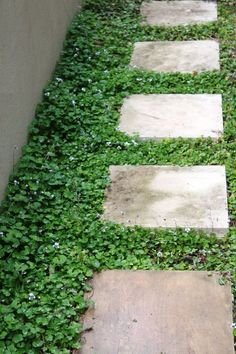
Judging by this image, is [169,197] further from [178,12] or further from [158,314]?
[178,12]

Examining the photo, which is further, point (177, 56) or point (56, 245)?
point (177, 56)

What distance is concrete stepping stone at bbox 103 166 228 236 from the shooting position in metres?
3.59

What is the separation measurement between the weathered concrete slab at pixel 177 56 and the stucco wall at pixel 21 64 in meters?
0.74

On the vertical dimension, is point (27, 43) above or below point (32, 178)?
above

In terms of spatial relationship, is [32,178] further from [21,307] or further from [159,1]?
[159,1]

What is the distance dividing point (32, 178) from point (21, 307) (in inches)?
38.2

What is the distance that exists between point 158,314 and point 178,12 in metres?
3.96

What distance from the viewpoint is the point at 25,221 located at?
3518 mm

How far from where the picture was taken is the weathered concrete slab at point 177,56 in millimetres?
5301

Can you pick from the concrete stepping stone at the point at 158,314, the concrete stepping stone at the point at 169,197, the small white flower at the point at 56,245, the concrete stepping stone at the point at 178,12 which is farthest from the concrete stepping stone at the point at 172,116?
the concrete stepping stone at the point at 178,12

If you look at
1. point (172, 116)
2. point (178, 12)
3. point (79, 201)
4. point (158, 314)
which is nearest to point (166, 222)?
point (79, 201)

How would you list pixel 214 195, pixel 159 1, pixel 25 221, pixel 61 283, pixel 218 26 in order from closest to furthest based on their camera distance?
1. pixel 61 283
2. pixel 25 221
3. pixel 214 195
4. pixel 218 26
5. pixel 159 1

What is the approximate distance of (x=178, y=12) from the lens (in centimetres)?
639

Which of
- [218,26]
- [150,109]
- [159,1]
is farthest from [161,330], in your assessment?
[159,1]
